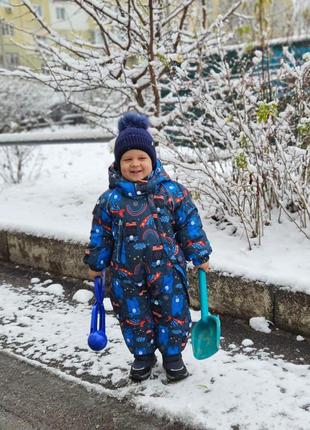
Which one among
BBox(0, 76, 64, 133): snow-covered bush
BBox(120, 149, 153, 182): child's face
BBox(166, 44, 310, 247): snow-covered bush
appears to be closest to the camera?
BBox(120, 149, 153, 182): child's face

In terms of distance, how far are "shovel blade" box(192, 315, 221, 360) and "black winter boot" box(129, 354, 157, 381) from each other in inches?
10.7

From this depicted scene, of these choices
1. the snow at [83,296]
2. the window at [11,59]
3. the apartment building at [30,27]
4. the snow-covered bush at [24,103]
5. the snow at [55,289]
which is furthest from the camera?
the window at [11,59]

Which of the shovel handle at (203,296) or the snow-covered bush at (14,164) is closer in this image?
the shovel handle at (203,296)

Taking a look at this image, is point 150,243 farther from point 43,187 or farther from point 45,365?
point 43,187

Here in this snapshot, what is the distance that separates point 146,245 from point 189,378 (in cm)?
77

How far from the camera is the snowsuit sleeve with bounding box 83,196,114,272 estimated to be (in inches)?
98.5

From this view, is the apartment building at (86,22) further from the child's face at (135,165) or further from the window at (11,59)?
the window at (11,59)

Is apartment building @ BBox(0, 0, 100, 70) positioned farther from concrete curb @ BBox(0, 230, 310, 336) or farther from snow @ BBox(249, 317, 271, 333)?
snow @ BBox(249, 317, 271, 333)

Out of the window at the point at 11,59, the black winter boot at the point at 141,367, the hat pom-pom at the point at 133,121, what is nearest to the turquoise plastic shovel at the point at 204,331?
the black winter boot at the point at 141,367

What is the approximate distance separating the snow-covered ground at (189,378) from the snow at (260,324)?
5.4 inches

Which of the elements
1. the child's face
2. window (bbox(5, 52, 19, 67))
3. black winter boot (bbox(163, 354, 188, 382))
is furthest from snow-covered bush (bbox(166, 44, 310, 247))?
window (bbox(5, 52, 19, 67))

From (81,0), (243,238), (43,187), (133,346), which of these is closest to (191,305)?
(243,238)

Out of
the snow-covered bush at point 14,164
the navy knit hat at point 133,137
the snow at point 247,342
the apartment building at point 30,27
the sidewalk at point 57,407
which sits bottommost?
the sidewalk at point 57,407

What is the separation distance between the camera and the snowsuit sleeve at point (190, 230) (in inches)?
97.8
